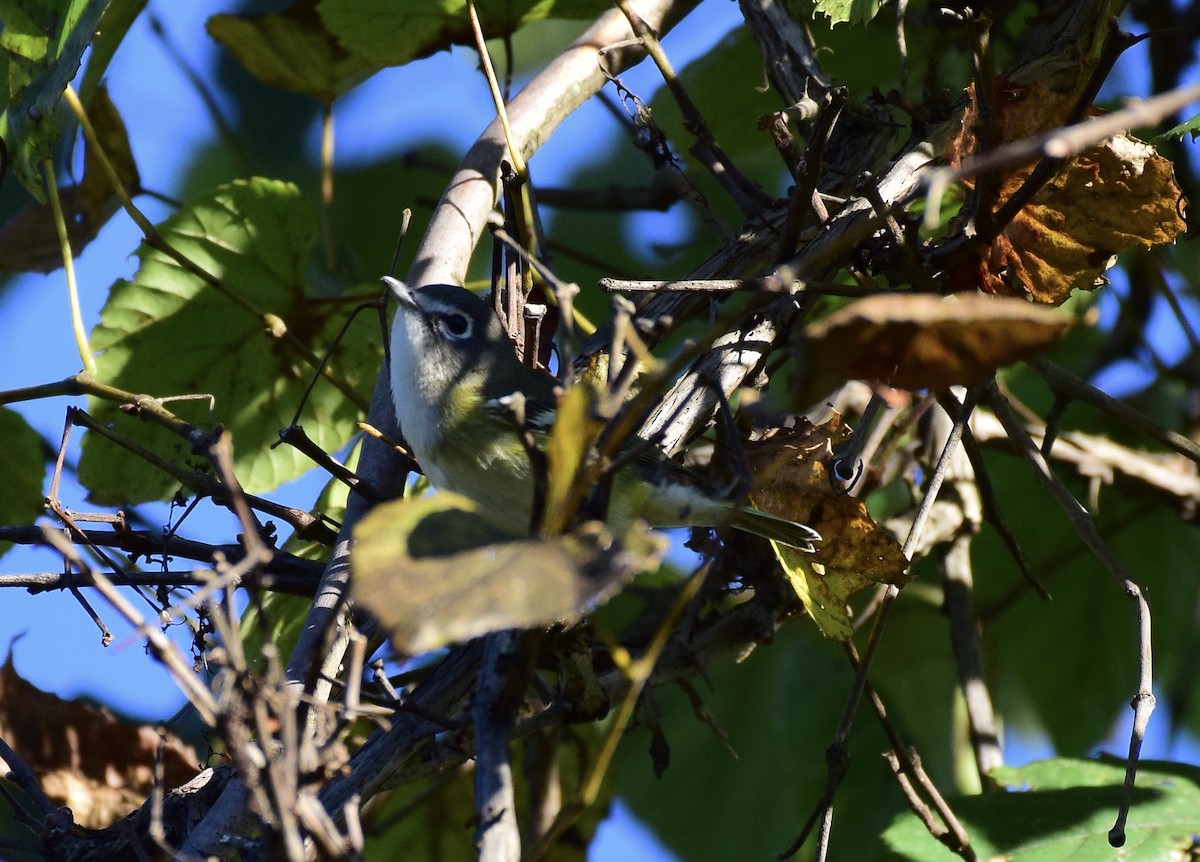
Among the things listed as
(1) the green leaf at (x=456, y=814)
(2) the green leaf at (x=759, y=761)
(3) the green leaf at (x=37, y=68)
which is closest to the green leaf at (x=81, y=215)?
(3) the green leaf at (x=37, y=68)

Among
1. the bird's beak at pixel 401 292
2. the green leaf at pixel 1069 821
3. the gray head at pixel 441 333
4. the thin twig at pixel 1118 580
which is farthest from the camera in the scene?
the gray head at pixel 441 333

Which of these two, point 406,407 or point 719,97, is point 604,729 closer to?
point 406,407

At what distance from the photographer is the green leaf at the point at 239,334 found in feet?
8.20

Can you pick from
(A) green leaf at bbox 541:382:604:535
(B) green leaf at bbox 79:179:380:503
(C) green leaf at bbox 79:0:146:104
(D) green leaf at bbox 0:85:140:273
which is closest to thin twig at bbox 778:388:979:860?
(A) green leaf at bbox 541:382:604:535

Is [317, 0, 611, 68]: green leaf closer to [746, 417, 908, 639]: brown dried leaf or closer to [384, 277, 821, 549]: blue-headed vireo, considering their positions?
[384, 277, 821, 549]: blue-headed vireo

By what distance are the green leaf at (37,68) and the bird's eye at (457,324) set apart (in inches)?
31.4

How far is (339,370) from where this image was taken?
8.59 ft

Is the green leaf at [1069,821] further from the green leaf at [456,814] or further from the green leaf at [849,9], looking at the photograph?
the green leaf at [849,9]

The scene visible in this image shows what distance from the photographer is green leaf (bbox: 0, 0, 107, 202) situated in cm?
201

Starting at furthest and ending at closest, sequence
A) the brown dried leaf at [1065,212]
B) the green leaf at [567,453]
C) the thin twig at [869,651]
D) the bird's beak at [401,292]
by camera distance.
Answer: the bird's beak at [401,292] < the brown dried leaf at [1065,212] < the thin twig at [869,651] < the green leaf at [567,453]

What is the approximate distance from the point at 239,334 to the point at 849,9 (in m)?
1.42

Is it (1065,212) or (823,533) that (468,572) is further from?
(1065,212)

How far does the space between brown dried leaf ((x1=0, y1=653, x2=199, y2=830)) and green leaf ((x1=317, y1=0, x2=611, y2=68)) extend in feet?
4.99

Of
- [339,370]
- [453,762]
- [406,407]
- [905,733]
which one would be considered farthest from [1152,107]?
[905,733]
